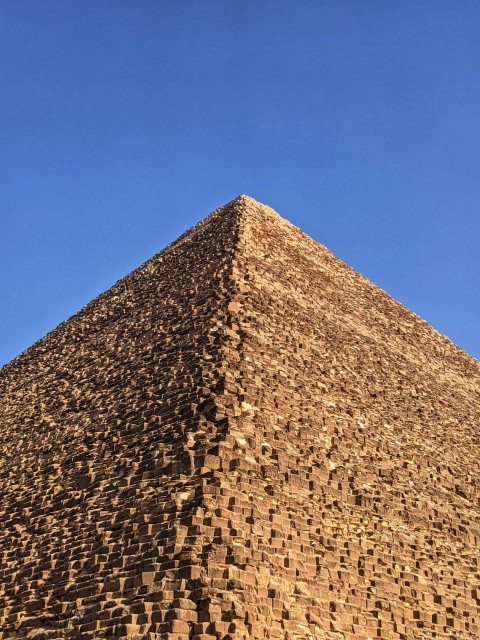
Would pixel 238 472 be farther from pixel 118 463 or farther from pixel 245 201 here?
pixel 245 201

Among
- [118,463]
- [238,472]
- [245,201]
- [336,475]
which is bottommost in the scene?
[238,472]

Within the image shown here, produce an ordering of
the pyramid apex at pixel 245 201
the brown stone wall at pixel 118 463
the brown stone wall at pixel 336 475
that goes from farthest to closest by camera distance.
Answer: the pyramid apex at pixel 245 201 < the brown stone wall at pixel 336 475 < the brown stone wall at pixel 118 463

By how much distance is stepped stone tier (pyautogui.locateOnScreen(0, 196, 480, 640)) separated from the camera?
42.7ft

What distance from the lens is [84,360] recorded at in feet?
78.4

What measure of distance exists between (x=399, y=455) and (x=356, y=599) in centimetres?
562

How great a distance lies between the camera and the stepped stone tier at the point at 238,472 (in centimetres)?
1302

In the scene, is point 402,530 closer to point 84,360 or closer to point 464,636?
point 464,636

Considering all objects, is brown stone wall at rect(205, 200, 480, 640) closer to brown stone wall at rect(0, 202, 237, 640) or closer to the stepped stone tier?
the stepped stone tier

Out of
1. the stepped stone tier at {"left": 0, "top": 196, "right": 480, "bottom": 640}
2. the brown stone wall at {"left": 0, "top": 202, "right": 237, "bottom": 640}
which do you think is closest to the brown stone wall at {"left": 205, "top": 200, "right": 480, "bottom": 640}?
the stepped stone tier at {"left": 0, "top": 196, "right": 480, "bottom": 640}

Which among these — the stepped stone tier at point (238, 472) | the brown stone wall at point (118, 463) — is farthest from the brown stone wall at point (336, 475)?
the brown stone wall at point (118, 463)

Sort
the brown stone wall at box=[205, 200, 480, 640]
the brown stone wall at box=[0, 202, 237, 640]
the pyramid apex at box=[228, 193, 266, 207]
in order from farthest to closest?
1. the pyramid apex at box=[228, 193, 266, 207]
2. the brown stone wall at box=[205, 200, 480, 640]
3. the brown stone wall at box=[0, 202, 237, 640]

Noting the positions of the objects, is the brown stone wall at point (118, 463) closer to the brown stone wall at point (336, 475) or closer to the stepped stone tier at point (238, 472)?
the stepped stone tier at point (238, 472)

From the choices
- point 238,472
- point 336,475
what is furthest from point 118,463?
point 336,475

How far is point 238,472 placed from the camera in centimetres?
1449
